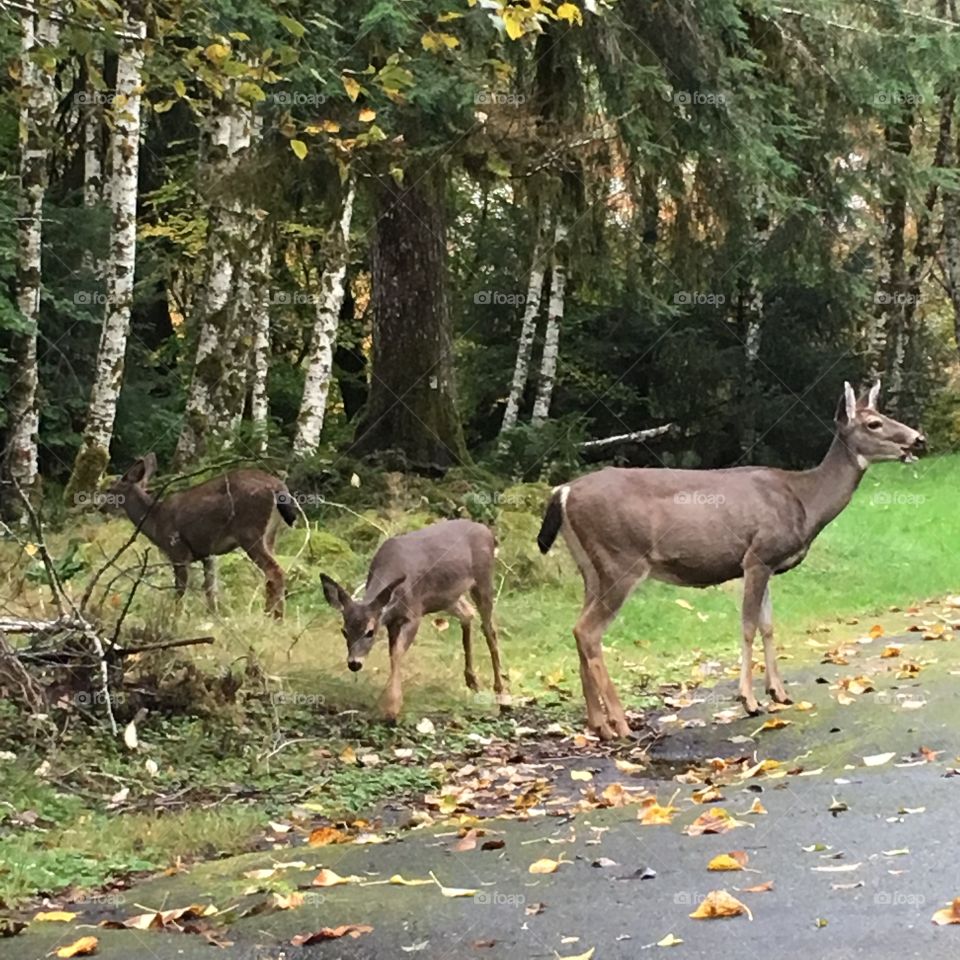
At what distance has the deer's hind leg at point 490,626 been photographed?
10.1m

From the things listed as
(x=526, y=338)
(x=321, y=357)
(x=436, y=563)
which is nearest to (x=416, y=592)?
(x=436, y=563)

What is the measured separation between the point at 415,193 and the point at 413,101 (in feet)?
9.38

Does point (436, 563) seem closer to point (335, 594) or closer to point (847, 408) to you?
point (335, 594)

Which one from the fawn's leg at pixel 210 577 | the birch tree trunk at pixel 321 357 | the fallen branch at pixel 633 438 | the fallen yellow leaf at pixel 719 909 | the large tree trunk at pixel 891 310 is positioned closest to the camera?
the fallen yellow leaf at pixel 719 909

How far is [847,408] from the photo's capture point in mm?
10297

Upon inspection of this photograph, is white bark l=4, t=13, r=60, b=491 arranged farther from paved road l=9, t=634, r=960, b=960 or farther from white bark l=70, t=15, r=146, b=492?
paved road l=9, t=634, r=960, b=960

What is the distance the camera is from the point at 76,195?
846 inches

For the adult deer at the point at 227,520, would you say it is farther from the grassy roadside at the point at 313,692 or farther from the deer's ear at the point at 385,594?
the deer's ear at the point at 385,594

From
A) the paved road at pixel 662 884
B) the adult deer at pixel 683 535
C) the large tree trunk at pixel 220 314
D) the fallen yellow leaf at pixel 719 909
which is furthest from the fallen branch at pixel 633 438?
the fallen yellow leaf at pixel 719 909

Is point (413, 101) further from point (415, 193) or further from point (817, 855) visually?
point (817, 855)

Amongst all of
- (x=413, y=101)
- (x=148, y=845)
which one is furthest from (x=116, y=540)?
(x=148, y=845)

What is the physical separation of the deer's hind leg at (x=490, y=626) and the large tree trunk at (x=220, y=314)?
14.7 ft

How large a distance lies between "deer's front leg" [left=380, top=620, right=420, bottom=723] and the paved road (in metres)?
1.64

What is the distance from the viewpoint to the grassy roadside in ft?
23.0
